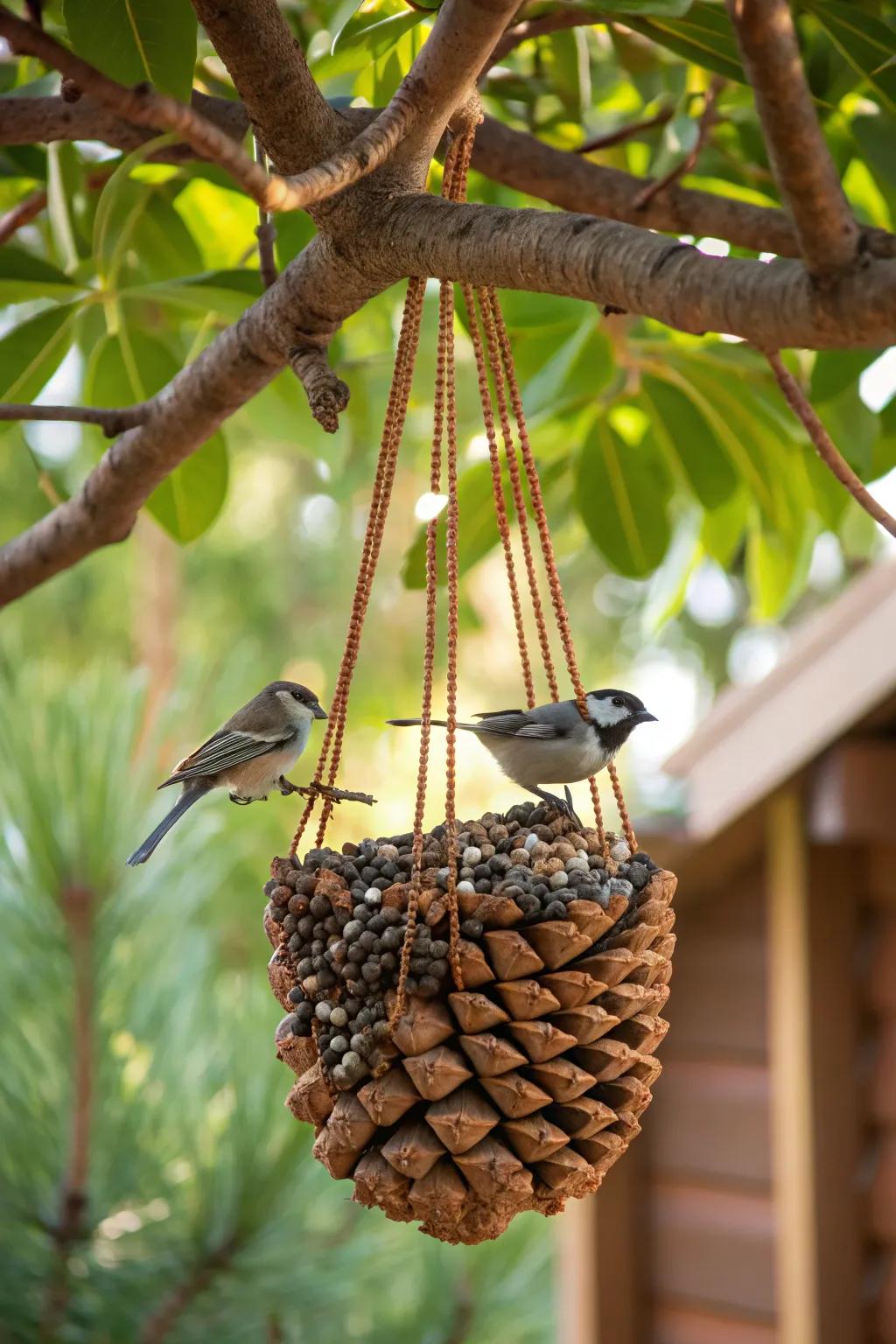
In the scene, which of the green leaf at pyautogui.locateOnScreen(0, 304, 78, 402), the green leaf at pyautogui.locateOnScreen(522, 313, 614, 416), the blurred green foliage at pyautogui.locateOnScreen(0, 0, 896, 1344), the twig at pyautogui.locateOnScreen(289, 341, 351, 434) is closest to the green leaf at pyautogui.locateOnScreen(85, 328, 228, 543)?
the blurred green foliage at pyautogui.locateOnScreen(0, 0, 896, 1344)

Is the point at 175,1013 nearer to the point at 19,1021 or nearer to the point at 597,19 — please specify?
the point at 19,1021

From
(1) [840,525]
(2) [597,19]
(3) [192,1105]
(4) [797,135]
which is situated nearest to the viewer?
(4) [797,135]

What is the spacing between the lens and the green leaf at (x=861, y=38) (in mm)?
1255

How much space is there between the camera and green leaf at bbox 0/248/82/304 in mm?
1472

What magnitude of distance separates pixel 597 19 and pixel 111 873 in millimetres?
1579

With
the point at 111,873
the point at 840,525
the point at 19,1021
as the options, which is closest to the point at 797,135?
the point at 840,525

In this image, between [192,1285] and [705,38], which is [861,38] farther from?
[192,1285]

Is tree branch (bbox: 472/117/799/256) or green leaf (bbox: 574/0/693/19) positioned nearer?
green leaf (bbox: 574/0/693/19)

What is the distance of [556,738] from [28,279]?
811 millimetres

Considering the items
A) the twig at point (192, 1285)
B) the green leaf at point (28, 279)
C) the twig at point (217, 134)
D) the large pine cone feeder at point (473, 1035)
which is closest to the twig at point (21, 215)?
the green leaf at point (28, 279)

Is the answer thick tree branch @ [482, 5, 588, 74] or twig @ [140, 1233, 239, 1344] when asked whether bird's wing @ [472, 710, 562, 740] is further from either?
twig @ [140, 1233, 239, 1344]

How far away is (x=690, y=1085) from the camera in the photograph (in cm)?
272

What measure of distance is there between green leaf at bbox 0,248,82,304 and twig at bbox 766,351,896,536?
1.00m

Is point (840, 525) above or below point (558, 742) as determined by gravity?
above
